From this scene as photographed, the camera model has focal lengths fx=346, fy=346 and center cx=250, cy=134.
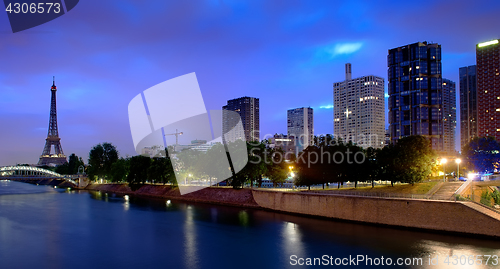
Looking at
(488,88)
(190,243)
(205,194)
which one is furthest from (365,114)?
(190,243)

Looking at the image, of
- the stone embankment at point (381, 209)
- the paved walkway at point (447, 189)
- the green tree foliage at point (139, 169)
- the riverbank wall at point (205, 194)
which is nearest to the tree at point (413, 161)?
the paved walkway at point (447, 189)

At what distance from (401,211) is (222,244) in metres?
19.2

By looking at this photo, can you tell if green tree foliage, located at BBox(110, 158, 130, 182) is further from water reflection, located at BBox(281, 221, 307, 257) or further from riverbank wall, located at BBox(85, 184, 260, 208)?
water reflection, located at BBox(281, 221, 307, 257)

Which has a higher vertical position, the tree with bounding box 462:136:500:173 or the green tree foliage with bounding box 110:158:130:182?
the tree with bounding box 462:136:500:173

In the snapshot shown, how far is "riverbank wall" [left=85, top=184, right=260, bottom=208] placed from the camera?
189ft

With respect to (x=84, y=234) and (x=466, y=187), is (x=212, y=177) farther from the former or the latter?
(x=466, y=187)

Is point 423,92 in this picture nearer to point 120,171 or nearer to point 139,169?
point 139,169

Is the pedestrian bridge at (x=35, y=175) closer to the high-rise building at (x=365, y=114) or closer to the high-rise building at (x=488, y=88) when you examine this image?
the high-rise building at (x=365, y=114)

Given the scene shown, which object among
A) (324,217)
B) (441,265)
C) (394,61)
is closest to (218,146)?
(324,217)

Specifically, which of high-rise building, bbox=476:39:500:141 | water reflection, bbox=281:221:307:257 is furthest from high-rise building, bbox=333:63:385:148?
water reflection, bbox=281:221:307:257

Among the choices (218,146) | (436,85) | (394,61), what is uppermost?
(394,61)

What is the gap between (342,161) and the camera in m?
53.2

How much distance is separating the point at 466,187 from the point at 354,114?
161 m

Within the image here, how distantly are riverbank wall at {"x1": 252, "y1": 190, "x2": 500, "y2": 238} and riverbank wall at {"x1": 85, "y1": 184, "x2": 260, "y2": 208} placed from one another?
846cm
